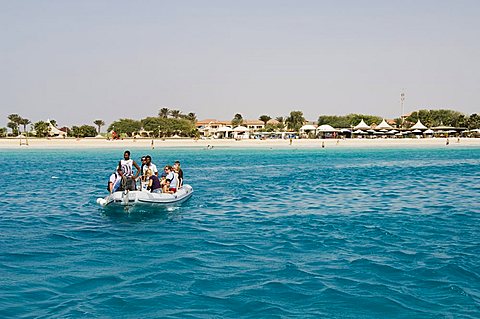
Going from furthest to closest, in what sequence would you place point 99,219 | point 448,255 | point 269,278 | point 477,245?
1. point 99,219
2. point 477,245
3. point 448,255
4. point 269,278

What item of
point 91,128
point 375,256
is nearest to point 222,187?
point 375,256

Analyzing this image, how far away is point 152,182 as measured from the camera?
55.4ft

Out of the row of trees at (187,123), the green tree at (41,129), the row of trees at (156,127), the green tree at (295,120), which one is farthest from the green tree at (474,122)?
the green tree at (41,129)

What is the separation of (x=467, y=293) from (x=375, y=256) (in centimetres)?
250

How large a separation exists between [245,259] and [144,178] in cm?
782

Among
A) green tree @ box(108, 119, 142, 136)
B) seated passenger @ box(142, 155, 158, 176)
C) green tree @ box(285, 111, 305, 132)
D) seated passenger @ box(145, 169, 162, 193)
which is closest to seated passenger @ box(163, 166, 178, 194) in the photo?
seated passenger @ box(145, 169, 162, 193)

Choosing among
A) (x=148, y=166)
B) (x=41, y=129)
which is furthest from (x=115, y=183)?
(x=41, y=129)

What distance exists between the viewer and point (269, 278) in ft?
29.1

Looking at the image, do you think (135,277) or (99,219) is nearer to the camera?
(135,277)

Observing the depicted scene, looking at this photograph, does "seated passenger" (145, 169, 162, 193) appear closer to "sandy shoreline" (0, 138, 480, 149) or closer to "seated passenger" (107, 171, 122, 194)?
"seated passenger" (107, 171, 122, 194)

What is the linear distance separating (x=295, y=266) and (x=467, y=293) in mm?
3107

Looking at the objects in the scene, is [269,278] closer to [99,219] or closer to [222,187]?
[99,219]

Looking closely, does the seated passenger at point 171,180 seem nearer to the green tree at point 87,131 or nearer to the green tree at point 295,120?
the green tree at point 87,131

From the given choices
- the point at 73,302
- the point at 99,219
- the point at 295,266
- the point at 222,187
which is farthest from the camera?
the point at 222,187
